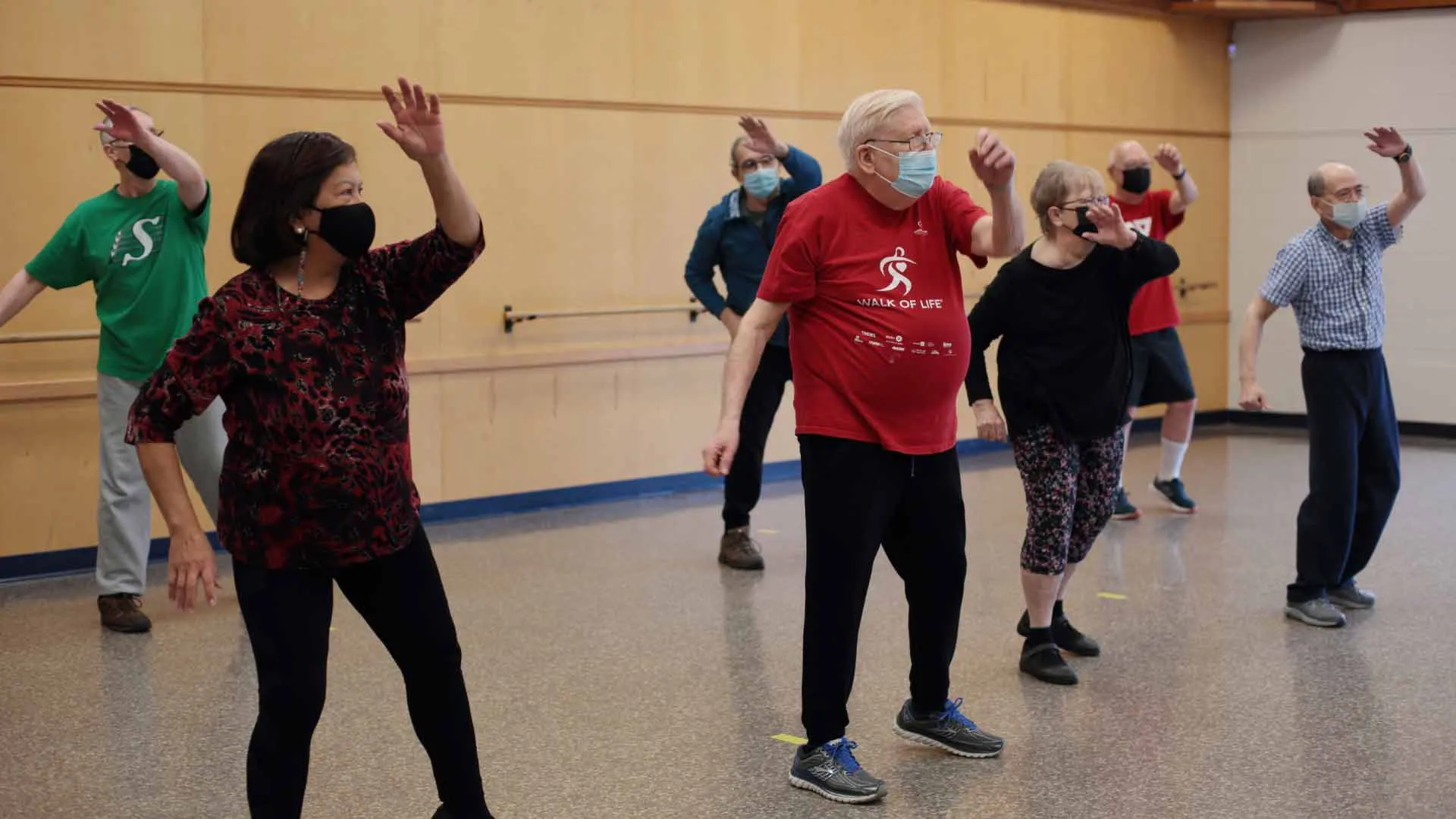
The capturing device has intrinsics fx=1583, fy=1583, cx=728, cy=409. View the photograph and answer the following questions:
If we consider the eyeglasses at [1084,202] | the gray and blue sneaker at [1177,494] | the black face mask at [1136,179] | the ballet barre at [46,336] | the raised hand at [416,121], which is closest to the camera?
the raised hand at [416,121]

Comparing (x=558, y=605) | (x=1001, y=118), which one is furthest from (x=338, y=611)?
(x=1001, y=118)

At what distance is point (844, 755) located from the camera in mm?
3625

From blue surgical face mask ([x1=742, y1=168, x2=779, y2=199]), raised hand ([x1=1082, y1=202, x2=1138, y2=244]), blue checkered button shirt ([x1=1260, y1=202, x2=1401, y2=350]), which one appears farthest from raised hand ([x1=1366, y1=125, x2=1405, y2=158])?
blue surgical face mask ([x1=742, y1=168, x2=779, y2=199])

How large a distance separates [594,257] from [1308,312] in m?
3.74

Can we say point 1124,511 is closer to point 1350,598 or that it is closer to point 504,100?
point 1350,598

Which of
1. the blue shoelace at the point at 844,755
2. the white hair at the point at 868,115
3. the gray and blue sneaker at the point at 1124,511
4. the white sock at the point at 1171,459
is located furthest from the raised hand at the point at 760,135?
the white sock at the point at 1171,459

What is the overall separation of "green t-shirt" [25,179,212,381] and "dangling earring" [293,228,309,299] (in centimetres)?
272

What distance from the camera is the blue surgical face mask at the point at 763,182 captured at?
6.09 meters

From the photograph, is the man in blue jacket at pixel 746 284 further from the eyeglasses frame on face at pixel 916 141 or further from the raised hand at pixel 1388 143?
the eyeglasses frame on face at pixel 916 141

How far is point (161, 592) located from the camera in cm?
597

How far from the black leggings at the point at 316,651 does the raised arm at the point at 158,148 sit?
1701mm

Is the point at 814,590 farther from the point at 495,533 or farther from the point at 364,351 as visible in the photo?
the point at 495,533

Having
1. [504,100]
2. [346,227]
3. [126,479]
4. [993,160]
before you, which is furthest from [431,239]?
[504,100]

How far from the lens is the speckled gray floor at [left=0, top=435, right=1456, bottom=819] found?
143 inches
